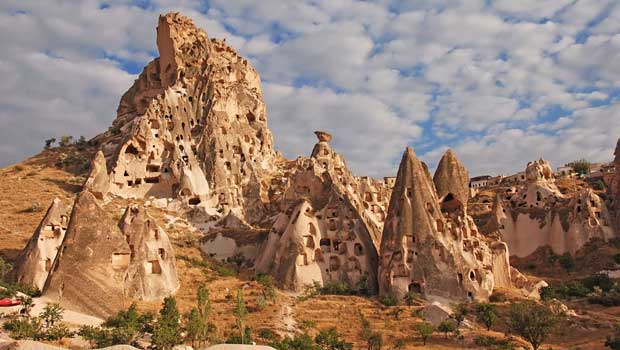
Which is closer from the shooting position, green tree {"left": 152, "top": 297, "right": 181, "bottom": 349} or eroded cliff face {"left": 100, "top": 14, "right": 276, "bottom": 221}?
green tree {"left": 152, "top": 297, "right": 181, "bottom": 349}

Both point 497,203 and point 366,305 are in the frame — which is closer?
point 366,305

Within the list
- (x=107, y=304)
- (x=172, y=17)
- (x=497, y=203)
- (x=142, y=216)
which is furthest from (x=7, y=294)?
(x=172, y=17)

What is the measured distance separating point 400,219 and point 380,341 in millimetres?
11719

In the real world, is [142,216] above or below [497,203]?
below

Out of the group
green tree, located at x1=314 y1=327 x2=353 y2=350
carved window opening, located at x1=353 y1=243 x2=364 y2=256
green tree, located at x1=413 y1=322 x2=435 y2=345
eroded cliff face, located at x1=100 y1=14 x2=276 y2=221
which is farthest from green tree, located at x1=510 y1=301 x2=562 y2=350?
eroded cliff face, located at x1=100 y1=14 x2=276 y2=221

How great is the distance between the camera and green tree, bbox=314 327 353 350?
29.7 metres

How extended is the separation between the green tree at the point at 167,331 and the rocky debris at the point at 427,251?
15.1 m

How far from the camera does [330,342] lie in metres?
29.9

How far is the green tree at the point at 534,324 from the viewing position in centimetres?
3078

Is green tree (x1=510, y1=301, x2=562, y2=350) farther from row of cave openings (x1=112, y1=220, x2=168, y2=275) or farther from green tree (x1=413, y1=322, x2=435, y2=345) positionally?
row of cave openings (x1=112, y1=220, x2=168, y2=275)

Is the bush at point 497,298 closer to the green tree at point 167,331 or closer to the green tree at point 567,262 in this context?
the green tree at point 567,262

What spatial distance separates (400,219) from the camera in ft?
134

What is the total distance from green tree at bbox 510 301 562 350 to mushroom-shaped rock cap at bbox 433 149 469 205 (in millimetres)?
15949

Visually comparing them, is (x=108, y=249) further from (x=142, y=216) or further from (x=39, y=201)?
(x=39, y=201)
